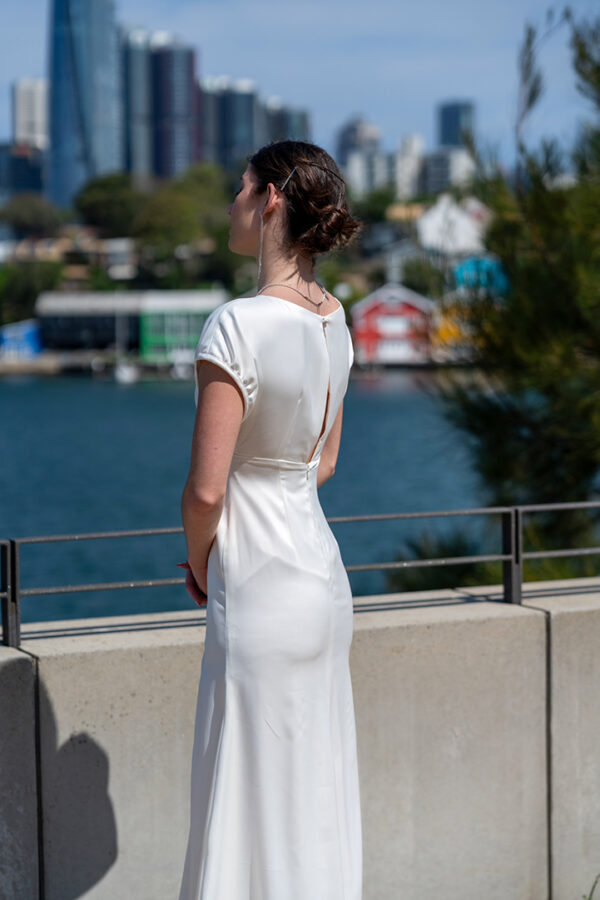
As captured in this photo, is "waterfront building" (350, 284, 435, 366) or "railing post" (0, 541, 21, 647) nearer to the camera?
"railing post" (0, 541, 21, 647)

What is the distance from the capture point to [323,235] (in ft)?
7.13

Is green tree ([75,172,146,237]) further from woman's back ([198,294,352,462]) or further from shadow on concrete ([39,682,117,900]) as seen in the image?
woman's back ([198,294,352,462])

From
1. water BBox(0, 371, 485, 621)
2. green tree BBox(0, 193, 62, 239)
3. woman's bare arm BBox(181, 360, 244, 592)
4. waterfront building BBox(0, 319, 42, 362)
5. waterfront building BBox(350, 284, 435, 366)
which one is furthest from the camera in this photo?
green tree BBox(0, 193, 62, 239)

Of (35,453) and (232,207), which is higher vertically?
(232,207)

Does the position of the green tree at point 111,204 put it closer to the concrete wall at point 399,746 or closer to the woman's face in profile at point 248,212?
the concrete wall at point 399,746

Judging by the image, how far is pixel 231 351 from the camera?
2.05 meters

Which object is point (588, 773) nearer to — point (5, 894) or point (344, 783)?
point (344, 783)

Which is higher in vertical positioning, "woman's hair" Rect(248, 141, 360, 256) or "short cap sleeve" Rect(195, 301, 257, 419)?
"woman's hair" Rect(248, 141, 360, 256)

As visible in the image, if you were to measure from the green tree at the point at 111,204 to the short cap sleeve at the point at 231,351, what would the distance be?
139101mm

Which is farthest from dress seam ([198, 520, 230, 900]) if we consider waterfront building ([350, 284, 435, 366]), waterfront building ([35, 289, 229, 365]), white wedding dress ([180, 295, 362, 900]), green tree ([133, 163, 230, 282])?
green tree ([133, 163, 230, 282])

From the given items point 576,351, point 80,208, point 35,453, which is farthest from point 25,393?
point 576,351

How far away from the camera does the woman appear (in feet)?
6.97

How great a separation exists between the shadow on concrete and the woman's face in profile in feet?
3.86

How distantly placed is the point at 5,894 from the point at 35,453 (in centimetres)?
4889
